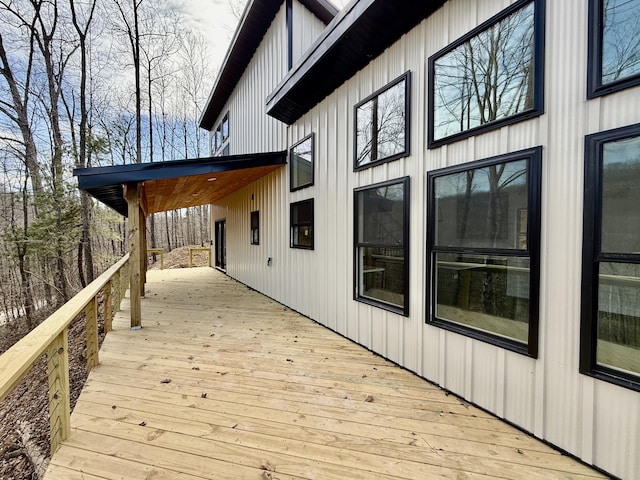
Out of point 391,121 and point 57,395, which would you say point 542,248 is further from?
point 57,395

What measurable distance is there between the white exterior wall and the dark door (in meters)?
7.48

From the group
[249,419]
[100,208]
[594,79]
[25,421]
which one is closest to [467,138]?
[594,79]

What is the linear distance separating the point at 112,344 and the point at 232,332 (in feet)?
4.84

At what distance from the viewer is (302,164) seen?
5152 mm

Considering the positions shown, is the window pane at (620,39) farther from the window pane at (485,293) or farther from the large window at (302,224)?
the large window at (302,224)

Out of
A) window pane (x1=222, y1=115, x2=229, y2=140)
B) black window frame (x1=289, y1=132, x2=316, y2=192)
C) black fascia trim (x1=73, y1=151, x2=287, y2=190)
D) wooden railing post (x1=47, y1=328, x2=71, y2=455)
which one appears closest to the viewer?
wooden railing post (x1=47, y1=328, x2=71, y2=455)

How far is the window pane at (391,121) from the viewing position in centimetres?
311

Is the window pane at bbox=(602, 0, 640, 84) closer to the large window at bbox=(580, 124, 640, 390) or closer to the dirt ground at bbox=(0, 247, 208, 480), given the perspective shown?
the large window at bbox=(580, 124, 640, 390)

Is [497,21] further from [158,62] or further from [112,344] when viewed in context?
[158,62]

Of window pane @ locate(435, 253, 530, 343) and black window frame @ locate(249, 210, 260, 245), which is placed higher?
black window frame @ locate(249, 210, 260, 245)

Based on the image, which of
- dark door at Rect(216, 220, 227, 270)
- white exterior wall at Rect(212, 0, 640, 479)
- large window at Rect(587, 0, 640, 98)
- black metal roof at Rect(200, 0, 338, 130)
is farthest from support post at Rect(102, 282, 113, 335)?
dark door at Rect(216, 220, 227, 270)

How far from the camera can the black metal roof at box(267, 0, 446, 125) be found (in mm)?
2881

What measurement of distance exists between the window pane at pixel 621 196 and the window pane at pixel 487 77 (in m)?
0.63

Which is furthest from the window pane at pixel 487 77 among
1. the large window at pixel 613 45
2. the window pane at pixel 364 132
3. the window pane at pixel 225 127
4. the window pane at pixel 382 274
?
the window pane at pixel 225 127
